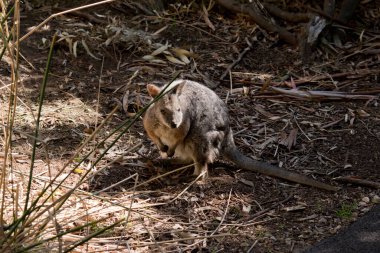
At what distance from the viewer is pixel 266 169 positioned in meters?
5.29

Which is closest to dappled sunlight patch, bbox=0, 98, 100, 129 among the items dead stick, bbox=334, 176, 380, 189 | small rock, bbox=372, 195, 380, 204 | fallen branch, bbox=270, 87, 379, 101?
fallen branch, bbox=270, 87, 379, 101

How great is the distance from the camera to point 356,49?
7.41 metres

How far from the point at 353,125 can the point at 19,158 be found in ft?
10.0

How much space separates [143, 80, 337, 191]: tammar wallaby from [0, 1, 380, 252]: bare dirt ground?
132 mm

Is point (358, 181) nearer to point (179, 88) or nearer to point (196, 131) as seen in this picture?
point (196, 131)

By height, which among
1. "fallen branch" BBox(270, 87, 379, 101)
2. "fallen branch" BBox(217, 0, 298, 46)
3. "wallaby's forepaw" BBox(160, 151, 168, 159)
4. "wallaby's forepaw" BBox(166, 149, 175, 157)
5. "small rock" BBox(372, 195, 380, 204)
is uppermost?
"fallen branch" BBox(217, 0, 298, 46)

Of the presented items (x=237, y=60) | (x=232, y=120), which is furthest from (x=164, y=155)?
(x=237, y=60)

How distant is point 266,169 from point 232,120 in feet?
3.53

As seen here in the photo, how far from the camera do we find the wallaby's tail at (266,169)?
5.11 m

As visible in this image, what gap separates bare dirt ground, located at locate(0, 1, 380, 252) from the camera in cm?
466

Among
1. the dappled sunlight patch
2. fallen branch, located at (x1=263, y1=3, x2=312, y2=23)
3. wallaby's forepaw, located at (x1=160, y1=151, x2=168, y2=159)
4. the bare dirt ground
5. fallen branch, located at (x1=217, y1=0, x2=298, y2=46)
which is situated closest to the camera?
the bare dirt ground

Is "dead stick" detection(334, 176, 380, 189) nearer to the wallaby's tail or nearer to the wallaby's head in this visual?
the wallaby's tail

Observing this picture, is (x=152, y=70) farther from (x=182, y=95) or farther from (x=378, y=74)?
(x=378, y=74)

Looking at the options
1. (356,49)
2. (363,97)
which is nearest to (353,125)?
(363,97)
